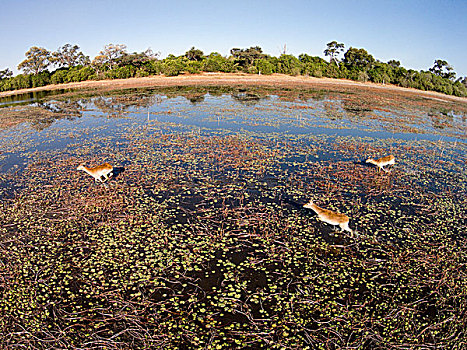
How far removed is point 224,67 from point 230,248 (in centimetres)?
5271

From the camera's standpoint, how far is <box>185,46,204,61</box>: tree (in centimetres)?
5884

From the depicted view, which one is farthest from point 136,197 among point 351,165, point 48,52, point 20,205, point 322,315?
point 48,52

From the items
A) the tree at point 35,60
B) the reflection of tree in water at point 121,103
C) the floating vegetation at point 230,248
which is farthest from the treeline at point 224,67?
the floating vegetation at point 230,248

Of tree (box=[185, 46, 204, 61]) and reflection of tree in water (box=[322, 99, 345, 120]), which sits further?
tree (box=[185, 46, 204, 61])

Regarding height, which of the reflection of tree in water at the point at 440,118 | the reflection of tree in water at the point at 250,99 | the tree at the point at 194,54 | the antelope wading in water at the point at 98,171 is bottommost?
the antelope wading in water at the point at 98,171

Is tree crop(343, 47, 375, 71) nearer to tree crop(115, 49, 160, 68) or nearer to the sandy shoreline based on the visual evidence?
the sandy shoreline

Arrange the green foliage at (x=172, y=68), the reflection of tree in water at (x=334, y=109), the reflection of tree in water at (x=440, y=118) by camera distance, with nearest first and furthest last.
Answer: the reflection of tree in water at (x=440, y=118)
the reflection of tree in water at (x=334, y=109)
the green foliage at (x=172, y=68)

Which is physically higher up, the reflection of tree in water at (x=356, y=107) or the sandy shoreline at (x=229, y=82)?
the sandy shoreline at (x=229, y=82)

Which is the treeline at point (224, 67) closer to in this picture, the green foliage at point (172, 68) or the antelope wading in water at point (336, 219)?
the green foliage at point (172, 68)

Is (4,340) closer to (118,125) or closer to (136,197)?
(136,197)

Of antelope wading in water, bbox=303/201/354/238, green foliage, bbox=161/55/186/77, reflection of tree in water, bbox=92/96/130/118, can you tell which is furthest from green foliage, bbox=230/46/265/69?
antelope wading in water, bbox=303/201/354/238

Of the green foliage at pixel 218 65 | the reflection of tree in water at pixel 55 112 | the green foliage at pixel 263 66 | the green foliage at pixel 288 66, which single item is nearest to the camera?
the reflection of tree in water at pixel 55 112

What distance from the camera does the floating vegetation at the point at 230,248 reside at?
4.73m

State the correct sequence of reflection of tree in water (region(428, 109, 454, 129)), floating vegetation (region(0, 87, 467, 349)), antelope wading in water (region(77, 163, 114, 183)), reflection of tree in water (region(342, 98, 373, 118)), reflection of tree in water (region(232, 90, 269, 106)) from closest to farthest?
1. floating vegetation (region(0, 87, 467, 349))
2. antelope wading in water (region(77, 163, 114, 183))
3. reflection of tree in water (region(428, 109, 454, 129))
4. reflection of tree in water (region(342, 98, 373, 118))
5. reflection of tree in water (region(232, 90, 269, 106))
